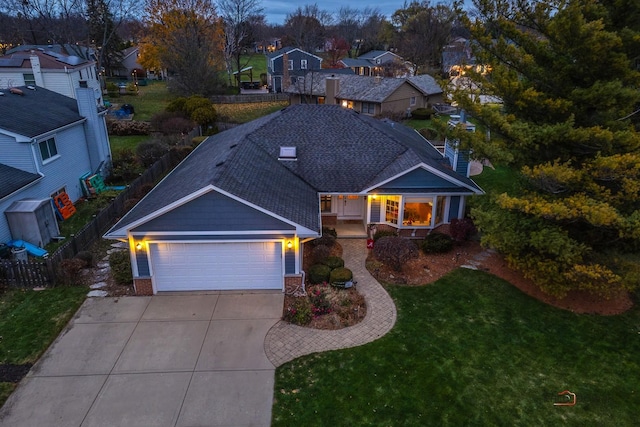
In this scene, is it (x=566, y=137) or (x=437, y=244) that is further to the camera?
(x=437, y=244)

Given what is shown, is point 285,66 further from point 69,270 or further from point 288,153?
point 69,270

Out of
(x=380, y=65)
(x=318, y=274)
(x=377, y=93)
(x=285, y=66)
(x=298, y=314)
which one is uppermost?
(x=380, y=65)

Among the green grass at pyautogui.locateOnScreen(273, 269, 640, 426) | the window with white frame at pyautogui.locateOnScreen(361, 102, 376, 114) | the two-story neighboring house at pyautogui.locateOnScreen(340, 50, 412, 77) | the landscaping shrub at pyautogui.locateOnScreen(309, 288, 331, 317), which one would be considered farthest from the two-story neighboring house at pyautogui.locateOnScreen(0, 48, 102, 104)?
the two-story neighboring house at pyautogui.locateOnScreen(340, 50, 412, 77)

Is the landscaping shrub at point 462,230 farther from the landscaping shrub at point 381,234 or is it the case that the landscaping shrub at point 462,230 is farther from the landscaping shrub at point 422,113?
the landscaping shrub at point 422,113

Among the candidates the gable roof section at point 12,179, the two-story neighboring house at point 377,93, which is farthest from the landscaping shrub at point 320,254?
the two-story neighboring house at point 377,93

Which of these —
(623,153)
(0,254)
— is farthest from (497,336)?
(0,254)

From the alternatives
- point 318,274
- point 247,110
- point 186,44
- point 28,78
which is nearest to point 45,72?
point 28,78
